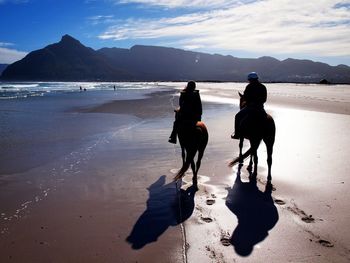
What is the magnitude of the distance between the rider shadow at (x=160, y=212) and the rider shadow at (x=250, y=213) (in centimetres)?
82

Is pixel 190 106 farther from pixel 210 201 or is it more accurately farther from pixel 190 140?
pixel 210 201

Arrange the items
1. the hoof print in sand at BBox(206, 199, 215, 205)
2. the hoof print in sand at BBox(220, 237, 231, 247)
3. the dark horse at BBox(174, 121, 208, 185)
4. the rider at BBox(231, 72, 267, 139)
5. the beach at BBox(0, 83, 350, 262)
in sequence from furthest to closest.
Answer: the rider at BBox(231, 72, 267, 139) < the dark horse at BBox(174, 121, 208, 185) < the hoof print in sand at BBox(206, 199, 215, 205) < the hoof print in sand at BBox(220, 237, 231, 247) < the beach at BBox(0, 83, 350, 262)

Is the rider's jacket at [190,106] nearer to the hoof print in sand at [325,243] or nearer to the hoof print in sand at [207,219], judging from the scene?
the hoof print in sand at [207,219]

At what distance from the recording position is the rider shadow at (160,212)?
4875 mm

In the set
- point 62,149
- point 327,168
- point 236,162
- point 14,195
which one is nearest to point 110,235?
point 14,195

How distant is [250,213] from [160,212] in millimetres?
1519

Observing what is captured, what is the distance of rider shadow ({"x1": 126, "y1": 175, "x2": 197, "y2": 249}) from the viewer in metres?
4.88

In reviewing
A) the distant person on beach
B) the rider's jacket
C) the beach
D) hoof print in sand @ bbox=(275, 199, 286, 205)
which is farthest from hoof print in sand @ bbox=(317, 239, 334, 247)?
the rider's jacket

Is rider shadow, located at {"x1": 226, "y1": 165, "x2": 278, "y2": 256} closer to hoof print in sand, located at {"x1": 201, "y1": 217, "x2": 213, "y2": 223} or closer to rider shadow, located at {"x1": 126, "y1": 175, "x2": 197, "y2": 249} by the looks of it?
hoof print in sand, located at {"x1": 201, "y1": 217, "x2": 213, "y2": 223}

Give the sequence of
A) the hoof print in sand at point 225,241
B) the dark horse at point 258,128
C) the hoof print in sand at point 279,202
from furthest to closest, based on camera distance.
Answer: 1. the dark horse at point 258,128
2. the hoof print in sand at point 279,202
3. the hoof print in sand at point 225,241

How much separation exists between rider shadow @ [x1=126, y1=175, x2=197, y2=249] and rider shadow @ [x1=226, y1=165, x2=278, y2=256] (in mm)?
820

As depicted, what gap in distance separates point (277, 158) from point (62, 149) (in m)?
6.59

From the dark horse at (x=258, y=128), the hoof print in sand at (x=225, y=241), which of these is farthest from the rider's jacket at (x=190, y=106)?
the hoof print in sand at (x=225, y=241)

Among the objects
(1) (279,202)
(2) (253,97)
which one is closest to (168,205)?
(1) (279,202)
